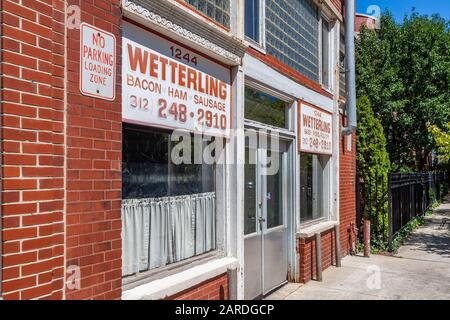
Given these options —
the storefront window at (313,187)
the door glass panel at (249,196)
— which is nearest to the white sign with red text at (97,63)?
the door glass panel at (249,196)

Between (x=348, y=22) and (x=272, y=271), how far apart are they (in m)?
5.21

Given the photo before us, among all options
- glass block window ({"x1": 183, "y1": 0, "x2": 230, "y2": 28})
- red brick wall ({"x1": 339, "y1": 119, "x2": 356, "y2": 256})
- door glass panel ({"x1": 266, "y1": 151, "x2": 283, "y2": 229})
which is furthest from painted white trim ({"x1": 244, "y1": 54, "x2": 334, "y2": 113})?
red brick wall ({"x1": 339, "y1": 119, "x2": 356, "y2": 256})

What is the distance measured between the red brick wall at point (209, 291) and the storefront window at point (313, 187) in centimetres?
307

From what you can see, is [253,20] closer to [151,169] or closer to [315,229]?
[151,169]

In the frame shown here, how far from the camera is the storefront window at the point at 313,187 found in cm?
804

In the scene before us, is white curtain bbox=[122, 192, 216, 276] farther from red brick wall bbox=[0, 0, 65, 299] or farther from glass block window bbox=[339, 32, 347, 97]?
glass block window bbox=[339, 32, 347, 97]

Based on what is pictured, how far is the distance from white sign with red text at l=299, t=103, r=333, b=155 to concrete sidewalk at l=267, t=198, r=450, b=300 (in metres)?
2.15

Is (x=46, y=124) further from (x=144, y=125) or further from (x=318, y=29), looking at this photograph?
(x=318, y=29)

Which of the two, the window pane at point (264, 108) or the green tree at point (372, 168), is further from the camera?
the green tree at point (372, 168)

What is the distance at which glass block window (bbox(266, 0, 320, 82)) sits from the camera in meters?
6.69

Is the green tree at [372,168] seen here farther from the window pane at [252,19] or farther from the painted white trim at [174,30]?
the painted white trim at [174,30]

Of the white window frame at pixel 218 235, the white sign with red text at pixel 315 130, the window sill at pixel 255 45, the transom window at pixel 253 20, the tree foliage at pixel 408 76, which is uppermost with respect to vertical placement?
the tree foliage at pixel 408 76
